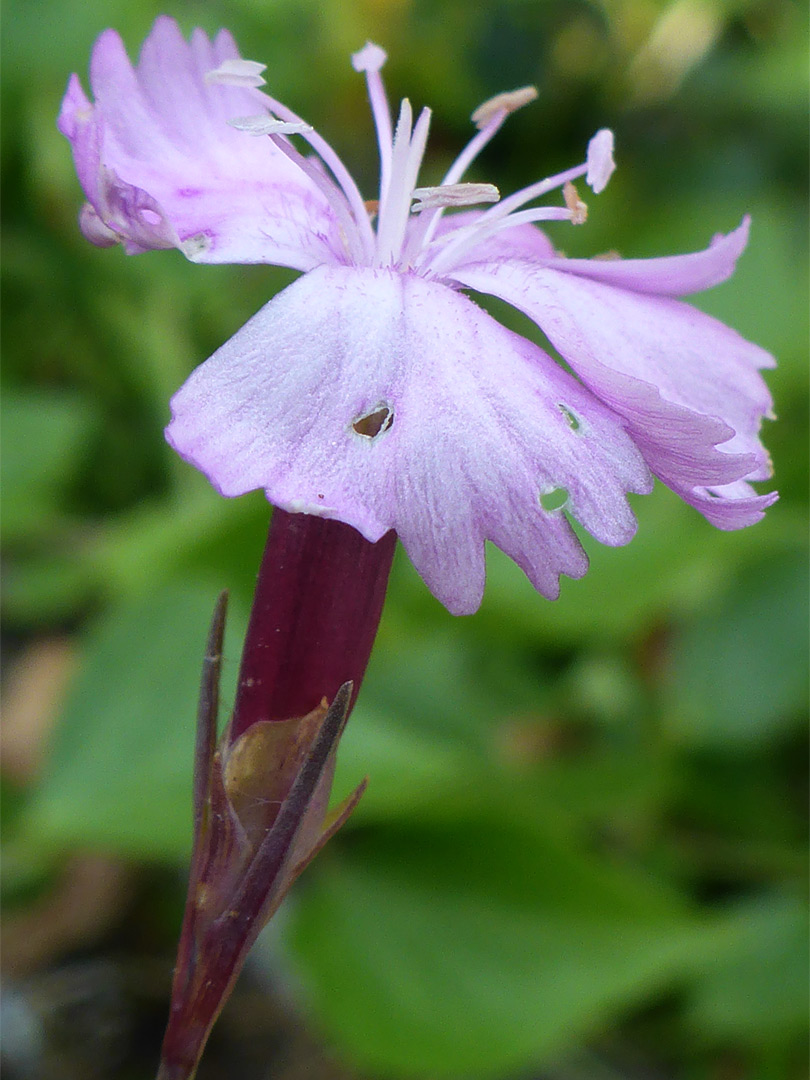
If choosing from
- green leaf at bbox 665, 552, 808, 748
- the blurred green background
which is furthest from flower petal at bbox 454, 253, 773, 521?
green leaf at bbox 665, 552, 808, 748

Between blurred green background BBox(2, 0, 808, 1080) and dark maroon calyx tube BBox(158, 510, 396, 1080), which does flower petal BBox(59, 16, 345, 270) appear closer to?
dark maroon calyx tube BBox(158, 510, 396, 1080)

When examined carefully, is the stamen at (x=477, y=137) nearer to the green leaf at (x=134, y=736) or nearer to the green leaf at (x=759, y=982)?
the green leaf at (x=134, y=736)

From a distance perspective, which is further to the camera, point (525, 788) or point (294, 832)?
point (525, 788)

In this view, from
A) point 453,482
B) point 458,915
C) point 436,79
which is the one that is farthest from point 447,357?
point 436,79

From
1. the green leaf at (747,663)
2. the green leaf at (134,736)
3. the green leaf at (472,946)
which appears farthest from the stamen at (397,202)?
the green leaf at (747,663)

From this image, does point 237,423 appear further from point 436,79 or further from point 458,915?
point 436,79

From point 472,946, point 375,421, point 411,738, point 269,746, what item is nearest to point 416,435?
point 375,421

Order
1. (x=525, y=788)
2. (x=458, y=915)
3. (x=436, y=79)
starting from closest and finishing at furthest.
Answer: (x=458, y=915) → (x=525, y=788) → (x=436, y=79)
